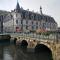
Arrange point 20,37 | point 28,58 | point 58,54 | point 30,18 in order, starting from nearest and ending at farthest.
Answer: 1. point 58,54
2. point 28,58
3. point 20,37
4. point 30,18

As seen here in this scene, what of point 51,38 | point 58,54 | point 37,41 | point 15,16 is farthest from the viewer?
point 15,16

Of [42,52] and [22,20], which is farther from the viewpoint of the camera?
[22,20]

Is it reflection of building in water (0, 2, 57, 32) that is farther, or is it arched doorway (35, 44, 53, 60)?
reflection of building in water (0, 2, 57, 32)

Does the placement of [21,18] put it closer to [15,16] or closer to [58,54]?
[15,16]

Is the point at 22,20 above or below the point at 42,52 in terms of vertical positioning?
above

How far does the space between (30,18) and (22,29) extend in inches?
288

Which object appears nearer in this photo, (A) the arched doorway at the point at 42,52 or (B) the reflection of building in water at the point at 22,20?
(A) the arched doorway at the point at 42,52

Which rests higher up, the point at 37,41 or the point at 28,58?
the point at 37,41

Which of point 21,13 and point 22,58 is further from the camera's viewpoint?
point 21,13

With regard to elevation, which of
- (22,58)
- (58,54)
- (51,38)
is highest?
(51,38)

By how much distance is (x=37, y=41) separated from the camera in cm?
3731

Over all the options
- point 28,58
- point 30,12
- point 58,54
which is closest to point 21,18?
point 30,12

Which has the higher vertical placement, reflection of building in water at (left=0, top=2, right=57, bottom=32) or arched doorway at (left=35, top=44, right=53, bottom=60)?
reflection of building in water at (left=0, top=2, right=57, bottom=32)

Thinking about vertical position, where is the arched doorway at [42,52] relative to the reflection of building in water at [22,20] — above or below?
below
